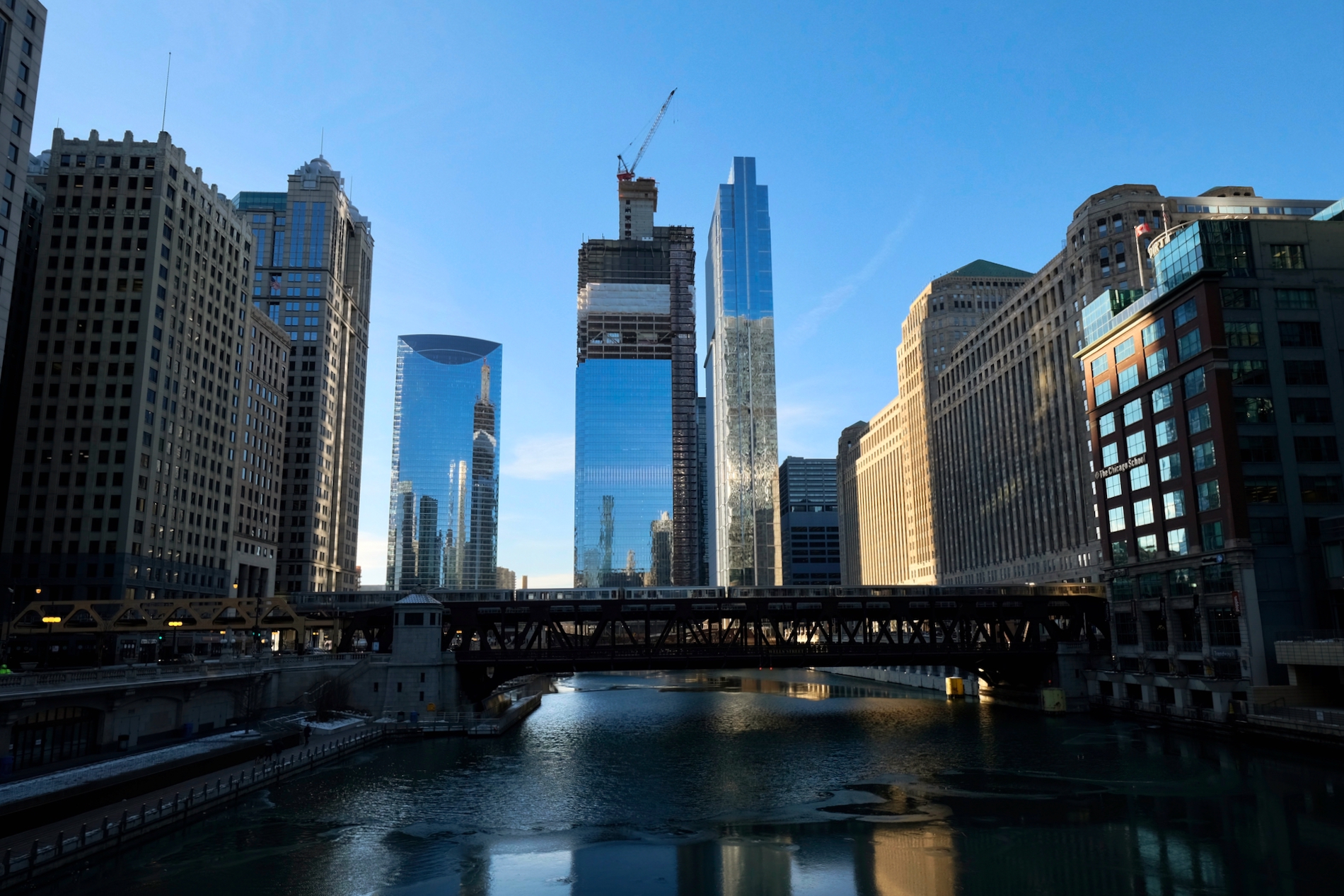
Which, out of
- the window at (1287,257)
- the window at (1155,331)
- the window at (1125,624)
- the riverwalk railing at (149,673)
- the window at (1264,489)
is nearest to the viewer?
the riverwalk railing at (149,673)

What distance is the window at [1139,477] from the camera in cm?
9319

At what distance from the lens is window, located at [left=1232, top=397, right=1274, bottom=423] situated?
81.7 metres

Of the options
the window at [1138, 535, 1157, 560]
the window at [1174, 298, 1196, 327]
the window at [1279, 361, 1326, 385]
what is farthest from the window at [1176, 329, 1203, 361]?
the window at [1138, 535, 1157, 560]

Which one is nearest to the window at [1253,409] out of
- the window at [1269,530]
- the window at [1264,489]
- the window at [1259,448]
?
the window at [1259,448]

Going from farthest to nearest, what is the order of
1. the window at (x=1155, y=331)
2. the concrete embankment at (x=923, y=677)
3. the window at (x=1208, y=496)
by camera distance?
the concrete embankment at (x=923, y=677)
the window at (x=1155, y=331)
the window at (x=1208, y=496)

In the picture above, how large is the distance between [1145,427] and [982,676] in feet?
133

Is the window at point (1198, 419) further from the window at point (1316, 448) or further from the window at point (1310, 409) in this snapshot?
the window at point (1316, 448)

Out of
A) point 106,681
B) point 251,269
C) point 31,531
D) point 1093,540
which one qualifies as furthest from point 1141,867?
point 251,269

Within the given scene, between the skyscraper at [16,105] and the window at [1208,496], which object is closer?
the skyscraper at [16,105]

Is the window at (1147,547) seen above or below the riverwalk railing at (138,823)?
Result: above

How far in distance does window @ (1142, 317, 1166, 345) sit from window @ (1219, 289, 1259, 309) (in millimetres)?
6496

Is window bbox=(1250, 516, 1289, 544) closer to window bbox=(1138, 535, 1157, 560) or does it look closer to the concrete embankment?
window bbox=(1138, 535, 1157, 560)

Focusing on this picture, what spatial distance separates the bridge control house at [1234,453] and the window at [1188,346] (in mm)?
126

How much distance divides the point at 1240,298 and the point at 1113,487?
24778 millimetres
